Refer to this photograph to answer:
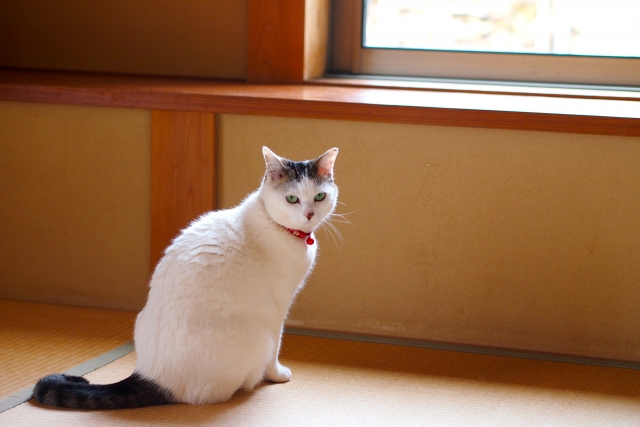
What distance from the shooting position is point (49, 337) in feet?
6.97

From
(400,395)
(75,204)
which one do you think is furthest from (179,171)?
(400,395)

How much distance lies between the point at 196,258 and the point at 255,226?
0.59 feet

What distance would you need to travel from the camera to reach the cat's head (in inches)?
67.5

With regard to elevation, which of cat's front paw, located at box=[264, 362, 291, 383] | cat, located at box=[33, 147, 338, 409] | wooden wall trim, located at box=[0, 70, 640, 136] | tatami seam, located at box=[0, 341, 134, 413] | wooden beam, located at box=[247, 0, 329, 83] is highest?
wooden beam, located at box=[247, 0, 329, 83]

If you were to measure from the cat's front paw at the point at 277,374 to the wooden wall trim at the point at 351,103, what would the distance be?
0.78 meters

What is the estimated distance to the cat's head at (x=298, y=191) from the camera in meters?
1.71

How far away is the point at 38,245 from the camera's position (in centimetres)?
244

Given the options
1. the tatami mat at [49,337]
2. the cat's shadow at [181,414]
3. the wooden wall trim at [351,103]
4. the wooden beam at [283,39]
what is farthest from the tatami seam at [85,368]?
the wooden beam at [283,39]

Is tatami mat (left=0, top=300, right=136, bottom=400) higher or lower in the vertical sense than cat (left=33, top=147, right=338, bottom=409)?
Answer: lower

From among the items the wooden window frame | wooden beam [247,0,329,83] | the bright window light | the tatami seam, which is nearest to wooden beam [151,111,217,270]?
the wooden window frame

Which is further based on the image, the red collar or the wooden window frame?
the wooden window frame

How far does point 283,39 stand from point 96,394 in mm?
1498

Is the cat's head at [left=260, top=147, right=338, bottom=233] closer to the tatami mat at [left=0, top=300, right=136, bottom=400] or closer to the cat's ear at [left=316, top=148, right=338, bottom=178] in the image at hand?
the cat's ear at [left=316, top=148, right=338, bottom=178]

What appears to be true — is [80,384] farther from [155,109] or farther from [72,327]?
[155,109]
